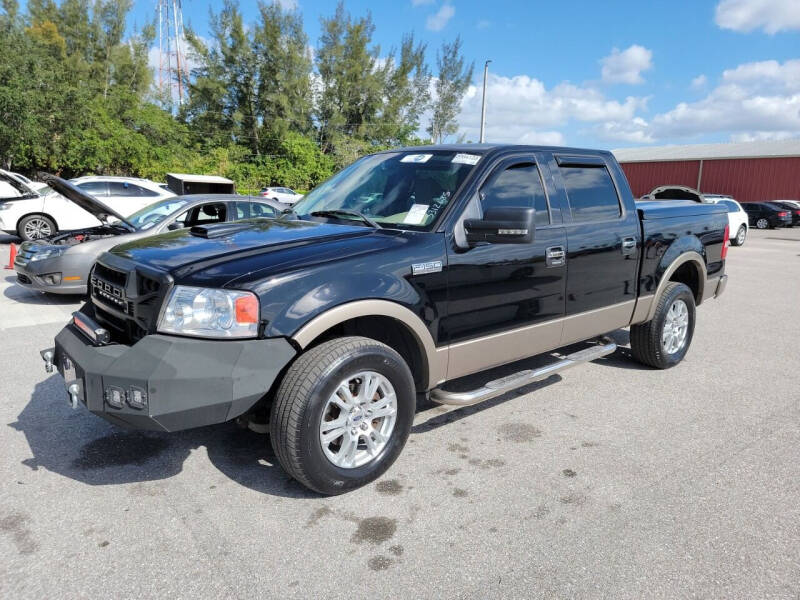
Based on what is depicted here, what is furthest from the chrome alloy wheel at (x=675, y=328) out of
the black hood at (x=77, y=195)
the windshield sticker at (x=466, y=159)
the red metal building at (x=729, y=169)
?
the red metal building at (x=729, y=169)

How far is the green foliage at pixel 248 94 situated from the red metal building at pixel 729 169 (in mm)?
18248

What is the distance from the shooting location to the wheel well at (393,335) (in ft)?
10.8

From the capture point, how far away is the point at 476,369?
3.73 metres

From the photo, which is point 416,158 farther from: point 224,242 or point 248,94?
point 248,94

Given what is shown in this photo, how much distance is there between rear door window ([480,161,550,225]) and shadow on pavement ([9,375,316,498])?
2053 millimetres

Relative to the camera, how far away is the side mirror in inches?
125

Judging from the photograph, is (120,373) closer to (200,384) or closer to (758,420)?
(200,384)

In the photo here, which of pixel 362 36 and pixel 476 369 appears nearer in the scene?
pixel 476 369

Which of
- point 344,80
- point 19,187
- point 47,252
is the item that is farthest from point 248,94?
point 47,252

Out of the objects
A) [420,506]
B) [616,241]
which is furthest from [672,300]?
[420,506]

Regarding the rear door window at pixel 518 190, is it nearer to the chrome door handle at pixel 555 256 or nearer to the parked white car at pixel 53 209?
the chrome door handle at pixel 555 256

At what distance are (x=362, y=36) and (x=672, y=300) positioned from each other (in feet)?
159

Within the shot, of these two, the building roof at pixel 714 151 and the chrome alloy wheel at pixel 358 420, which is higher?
the building roof at pixel 714 151

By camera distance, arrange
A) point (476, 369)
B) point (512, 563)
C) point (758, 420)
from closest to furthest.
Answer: point (512, 563), point (476, 369), point (758, 420)
